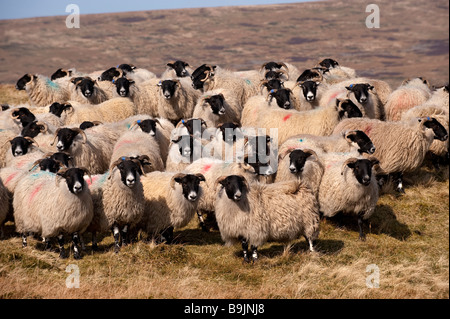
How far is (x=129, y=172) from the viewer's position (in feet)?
31.5

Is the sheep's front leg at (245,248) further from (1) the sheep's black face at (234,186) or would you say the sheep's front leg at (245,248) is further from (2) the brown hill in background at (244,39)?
(2) the brown hill in background at (244,39)

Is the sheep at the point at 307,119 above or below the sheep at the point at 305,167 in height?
above

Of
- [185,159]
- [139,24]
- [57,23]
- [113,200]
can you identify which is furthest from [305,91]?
[57,23]

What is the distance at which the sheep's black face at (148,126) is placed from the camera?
43.2 ft

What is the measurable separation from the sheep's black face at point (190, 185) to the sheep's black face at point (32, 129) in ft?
16.7

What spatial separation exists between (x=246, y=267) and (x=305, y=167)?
260 centimetres

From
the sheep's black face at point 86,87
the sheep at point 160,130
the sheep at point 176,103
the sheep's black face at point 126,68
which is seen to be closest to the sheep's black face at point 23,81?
the sheep's black face at point 86,87

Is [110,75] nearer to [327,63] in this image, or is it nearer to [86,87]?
[86,87]

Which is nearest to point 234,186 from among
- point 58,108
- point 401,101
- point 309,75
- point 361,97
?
point 361,97

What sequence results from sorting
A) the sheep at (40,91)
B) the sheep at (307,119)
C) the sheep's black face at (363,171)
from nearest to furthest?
1. the sheep's black face at (363,171)
2. the sheep at (307,119)
3. the sheep at (40,91)

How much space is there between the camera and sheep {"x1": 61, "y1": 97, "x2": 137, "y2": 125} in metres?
15.0

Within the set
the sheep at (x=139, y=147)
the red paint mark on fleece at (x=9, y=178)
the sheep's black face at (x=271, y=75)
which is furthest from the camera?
the sheep's black face at (x=271, y=75)

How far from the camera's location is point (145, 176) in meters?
10.5
